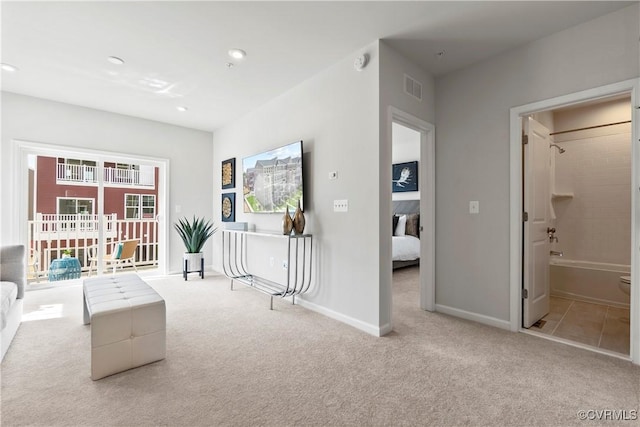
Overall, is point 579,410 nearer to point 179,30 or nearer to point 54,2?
point 179,30

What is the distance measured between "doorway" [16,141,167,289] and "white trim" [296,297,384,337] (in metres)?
3.05

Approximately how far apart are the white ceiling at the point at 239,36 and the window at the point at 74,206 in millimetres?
1540

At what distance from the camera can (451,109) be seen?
3.02 metres

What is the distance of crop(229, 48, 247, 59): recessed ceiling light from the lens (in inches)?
107

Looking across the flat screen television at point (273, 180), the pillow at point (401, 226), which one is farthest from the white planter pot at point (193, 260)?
the pillow at point (401, 226)

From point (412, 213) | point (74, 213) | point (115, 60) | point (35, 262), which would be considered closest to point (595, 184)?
point (412, 213)

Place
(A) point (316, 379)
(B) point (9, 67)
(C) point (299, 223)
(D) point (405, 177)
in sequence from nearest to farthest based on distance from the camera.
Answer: (A) point (316, 379), (B) point (9, 67), (C) point (299, 223), (D) point (405, 177)

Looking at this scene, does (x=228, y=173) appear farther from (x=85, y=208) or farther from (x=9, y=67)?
(x=9, y=67)

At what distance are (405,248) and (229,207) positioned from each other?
122 inches

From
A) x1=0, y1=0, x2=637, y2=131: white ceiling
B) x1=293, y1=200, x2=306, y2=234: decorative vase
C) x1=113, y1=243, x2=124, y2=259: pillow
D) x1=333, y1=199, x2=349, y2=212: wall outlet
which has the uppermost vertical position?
x1=0, y1=0, x2=637, y2=131: white ceiling

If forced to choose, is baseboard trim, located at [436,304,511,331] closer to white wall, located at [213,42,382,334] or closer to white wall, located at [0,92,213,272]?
white wall, located at [213,42,382,334]

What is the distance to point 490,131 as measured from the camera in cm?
275

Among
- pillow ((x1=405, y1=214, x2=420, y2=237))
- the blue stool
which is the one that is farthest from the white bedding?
the blue stool

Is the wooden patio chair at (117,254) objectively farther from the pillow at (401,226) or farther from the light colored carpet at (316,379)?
the pillow at (401,226)
